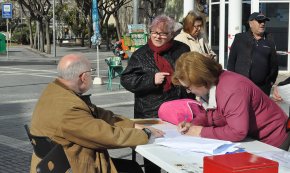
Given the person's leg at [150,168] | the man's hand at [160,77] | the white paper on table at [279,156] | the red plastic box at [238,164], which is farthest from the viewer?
the person's leg at [150,168]

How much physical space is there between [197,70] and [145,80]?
146 centimetres

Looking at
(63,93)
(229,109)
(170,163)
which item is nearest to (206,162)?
(170,163)

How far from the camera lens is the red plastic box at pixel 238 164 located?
8.45 feet

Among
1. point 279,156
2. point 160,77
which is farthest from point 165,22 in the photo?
point 279,156

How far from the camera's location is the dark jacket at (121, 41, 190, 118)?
510 cm

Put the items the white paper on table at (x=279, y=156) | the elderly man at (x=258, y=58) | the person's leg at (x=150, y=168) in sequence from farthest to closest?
the elderly man at (x=258, y=58), the person's leg at (x=150, y=168), the white paper on table at (x=279, y=156)

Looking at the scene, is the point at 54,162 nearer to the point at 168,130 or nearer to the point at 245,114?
the point at 168,130

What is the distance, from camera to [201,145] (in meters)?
3.57

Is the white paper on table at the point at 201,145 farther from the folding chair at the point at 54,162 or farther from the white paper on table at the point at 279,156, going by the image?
the folding chair at the point at 54,162

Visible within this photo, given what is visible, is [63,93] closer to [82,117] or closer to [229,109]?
[82,117]

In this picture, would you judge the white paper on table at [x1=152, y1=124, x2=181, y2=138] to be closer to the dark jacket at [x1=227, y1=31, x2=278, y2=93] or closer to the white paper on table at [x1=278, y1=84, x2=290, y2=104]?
the white paper on table at [x1=278, y1=84, x2=290, y2=104]

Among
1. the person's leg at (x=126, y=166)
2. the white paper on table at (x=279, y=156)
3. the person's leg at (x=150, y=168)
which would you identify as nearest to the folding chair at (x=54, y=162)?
the person's leg at (x=126, y=166)

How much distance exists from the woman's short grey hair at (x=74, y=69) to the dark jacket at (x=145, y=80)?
1423 millimetres

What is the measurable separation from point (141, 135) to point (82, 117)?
43 cm
